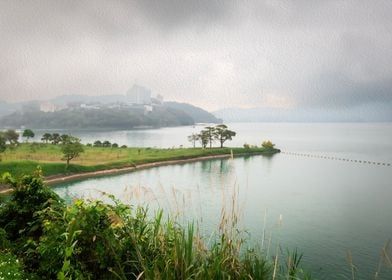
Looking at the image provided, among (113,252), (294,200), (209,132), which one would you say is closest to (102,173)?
(294,200)

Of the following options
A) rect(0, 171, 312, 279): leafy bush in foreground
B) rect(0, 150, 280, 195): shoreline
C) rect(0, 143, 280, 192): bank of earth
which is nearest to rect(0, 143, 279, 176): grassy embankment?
rect(0, 143, 280, 192): bank of earth

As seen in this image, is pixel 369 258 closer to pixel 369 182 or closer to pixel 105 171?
pixel 369 182

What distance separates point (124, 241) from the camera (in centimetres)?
422

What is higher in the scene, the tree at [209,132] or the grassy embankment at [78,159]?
the tree at [209,132]

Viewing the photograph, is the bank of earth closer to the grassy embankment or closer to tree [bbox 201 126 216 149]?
the grassy embankment

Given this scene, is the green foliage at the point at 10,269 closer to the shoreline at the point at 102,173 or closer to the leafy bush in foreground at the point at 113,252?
the leafy bush in foreground at the point at 113,252

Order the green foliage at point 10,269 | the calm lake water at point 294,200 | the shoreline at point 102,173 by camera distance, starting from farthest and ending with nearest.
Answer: the shoreline at point 102,173, the calm lake water at point 294,200, the green foliage at point 10,269

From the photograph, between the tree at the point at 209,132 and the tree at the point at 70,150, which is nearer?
the tree at the point at 70,150

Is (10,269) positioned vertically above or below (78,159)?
above

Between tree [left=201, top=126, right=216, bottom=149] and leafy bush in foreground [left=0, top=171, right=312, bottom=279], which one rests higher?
tree [left=201, top=126, right=216, bottom=149]

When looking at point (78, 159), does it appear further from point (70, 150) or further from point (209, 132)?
point (209, 132)

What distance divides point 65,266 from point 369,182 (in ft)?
130

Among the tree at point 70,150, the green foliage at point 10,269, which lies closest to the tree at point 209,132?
the tree at point 70,150

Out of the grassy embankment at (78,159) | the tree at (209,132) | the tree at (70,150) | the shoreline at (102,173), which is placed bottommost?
the shoreline at (102,173)
